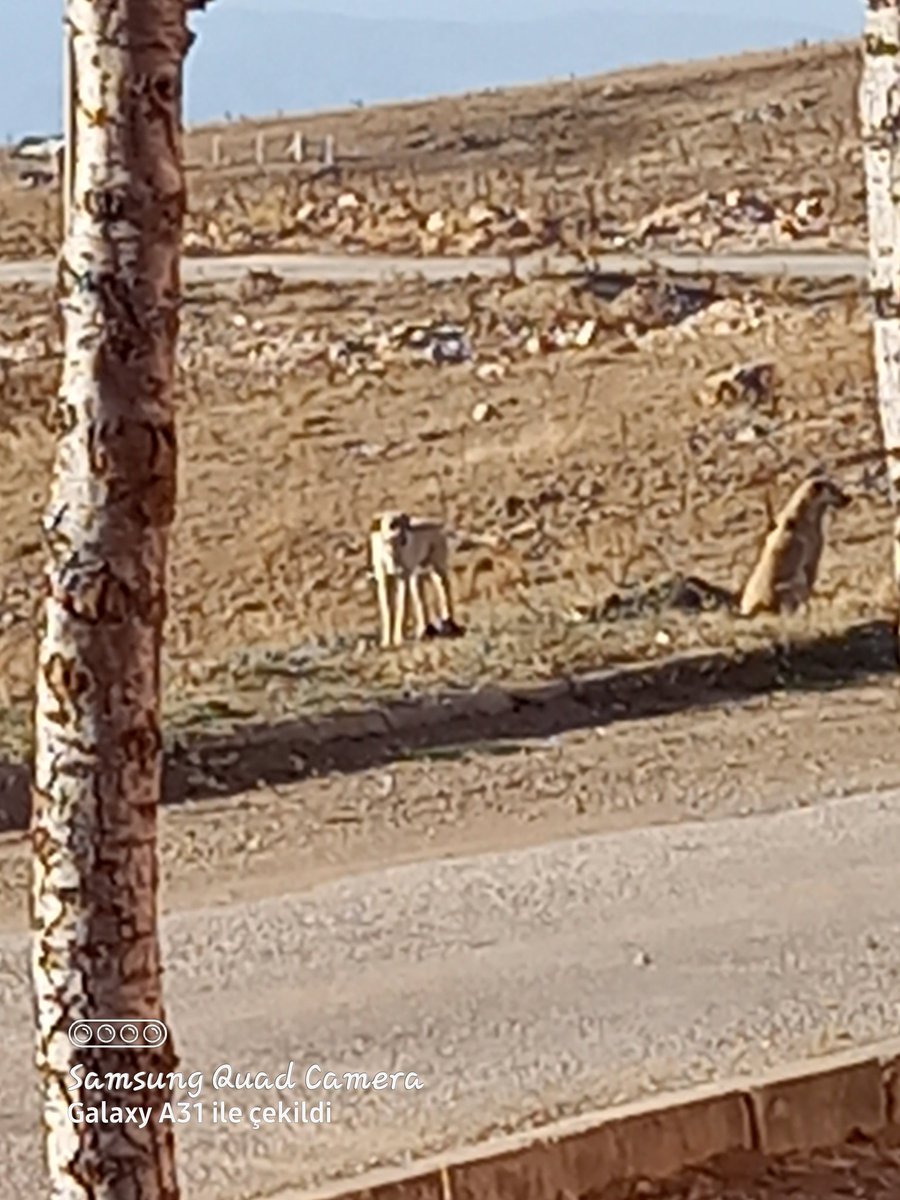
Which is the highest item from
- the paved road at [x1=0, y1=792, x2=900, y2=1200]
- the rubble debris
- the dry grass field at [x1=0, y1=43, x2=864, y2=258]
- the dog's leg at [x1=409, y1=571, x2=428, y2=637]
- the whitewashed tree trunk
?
the dry grass field at [x1=0, y1=43, x2=864, y2=258]

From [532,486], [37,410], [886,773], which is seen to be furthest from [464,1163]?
[37,410]

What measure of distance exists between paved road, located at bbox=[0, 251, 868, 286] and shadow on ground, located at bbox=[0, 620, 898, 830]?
1470 centimetres

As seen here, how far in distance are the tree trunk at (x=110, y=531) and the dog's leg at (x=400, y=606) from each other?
932 cm

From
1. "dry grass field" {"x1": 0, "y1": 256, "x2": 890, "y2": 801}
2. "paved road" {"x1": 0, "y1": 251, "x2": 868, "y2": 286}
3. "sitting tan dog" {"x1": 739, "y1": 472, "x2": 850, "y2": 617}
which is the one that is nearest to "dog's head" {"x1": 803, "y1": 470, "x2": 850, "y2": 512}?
"sitting tan dog" {"x1": 739, "y1": 472, "x2": 850, "y2": 617}

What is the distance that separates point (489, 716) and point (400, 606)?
3.06m

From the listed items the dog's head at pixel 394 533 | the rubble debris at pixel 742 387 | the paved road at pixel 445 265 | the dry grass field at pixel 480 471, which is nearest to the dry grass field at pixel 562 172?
the paved road at pixel 445 265

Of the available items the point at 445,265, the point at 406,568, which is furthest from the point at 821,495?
the point at 445,265

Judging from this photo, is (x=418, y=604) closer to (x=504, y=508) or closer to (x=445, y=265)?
(x=504, y=508)

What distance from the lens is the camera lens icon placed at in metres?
3.57

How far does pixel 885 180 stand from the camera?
15.3 ft

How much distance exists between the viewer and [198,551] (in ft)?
55.2

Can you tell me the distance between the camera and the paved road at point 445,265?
86.4 ft

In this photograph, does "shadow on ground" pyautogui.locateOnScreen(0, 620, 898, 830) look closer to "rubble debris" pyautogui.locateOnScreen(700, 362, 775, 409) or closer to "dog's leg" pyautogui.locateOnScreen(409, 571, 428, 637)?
"dog's leg" pyautogui.locateOnScreen(409, 571, 428, 637)

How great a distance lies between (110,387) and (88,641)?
31 centimetres
